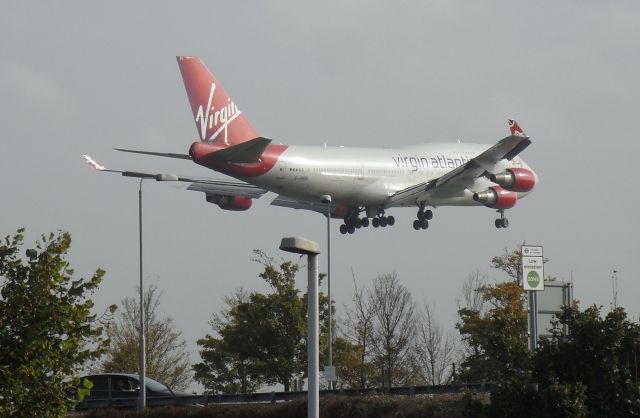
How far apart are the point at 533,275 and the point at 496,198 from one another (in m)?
43.8

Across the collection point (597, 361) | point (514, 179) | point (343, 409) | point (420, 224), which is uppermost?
point (514, 179)

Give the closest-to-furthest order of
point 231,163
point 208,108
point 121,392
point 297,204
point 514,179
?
point 121,392
point 231,163
point 208,108
point 514,179
point 297,204

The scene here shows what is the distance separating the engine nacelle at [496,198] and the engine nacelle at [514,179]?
722mm

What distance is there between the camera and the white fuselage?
5770cm

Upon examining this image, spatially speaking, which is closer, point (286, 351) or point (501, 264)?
point (286, 351)

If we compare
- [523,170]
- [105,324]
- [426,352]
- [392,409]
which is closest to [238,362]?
[426,352]

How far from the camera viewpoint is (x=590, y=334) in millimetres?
20953

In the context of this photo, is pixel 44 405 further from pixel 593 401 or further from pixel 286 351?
pixel 286 351

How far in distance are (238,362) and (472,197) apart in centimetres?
1502

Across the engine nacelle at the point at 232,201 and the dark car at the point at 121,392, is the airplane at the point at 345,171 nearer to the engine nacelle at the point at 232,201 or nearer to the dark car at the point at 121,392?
the engine nacelle at the point at 232,201

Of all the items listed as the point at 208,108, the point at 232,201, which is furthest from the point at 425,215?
the point at 208,108

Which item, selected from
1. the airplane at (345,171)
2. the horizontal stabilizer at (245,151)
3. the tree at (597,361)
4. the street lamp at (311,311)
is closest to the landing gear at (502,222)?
the airplane at (345,171)

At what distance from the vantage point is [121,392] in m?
46.1

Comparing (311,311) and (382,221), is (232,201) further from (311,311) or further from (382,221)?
(311,311)
